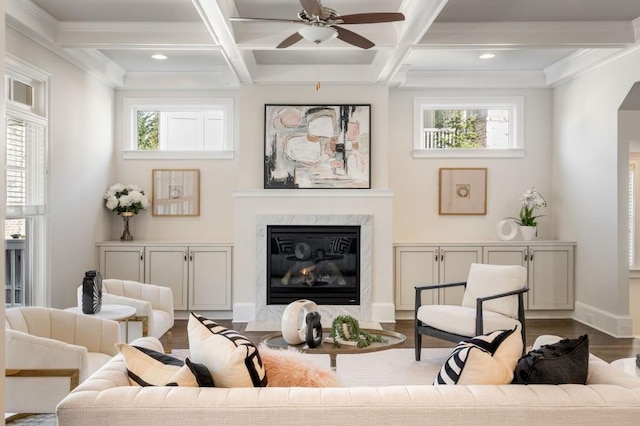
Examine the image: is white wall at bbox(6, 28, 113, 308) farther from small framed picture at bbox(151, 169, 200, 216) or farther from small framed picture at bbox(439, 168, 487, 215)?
small framed picture at bbox(439, 168, 487, 215)

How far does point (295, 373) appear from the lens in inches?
81.8

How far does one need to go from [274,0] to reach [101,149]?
119 inches

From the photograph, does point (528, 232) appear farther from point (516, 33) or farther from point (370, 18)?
point (370, 18)

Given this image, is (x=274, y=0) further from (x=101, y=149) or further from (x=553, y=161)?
(x=553, y=161)

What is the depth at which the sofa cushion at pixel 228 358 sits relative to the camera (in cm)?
198

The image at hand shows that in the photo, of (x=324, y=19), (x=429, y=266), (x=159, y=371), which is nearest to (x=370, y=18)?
(x=324, y=19)

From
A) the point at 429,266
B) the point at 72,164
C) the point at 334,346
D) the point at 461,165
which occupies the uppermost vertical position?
the point at 461,165

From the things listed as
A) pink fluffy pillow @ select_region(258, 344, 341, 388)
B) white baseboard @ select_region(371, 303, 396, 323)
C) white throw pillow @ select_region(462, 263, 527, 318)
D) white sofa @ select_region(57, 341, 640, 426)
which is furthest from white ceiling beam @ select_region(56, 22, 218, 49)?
white sofa @ select_region(57, 341, 640, 426)

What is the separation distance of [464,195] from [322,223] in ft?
6.06

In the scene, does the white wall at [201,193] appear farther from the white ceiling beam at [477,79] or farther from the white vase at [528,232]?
the white vase at [528,232]

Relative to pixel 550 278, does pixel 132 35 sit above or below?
above

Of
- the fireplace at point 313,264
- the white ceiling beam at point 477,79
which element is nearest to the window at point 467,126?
the white ceiling beam at point 477,79

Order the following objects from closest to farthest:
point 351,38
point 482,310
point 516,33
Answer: point 351,38, point 482,310, point 516,33

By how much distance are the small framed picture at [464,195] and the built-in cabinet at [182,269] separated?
262 centimetres
